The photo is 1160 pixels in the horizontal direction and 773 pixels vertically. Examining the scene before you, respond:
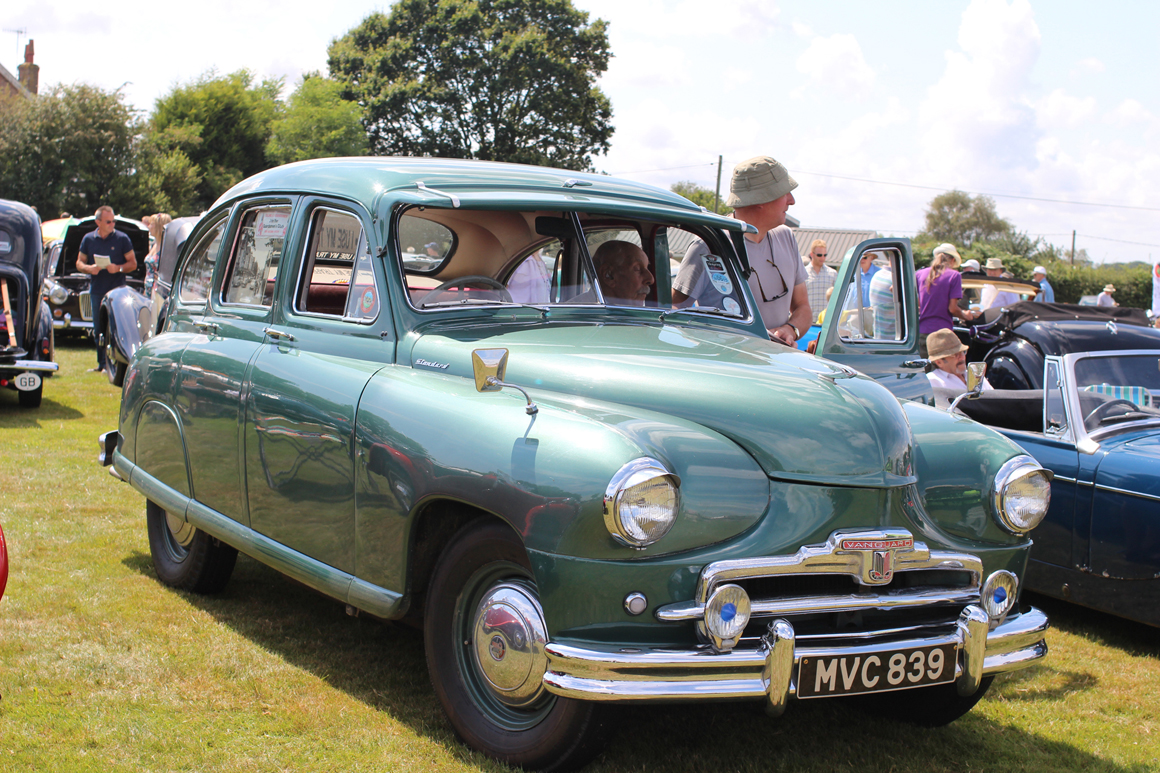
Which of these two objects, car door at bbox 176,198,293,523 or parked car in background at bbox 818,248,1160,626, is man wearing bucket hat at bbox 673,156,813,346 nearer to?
parked car in background at bbox 818,248,1160,626

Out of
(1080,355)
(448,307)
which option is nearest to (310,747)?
(448,307)

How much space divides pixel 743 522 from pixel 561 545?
51cm

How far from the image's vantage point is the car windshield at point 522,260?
3.81 m

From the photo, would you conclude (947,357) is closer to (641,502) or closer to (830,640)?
(830,640)

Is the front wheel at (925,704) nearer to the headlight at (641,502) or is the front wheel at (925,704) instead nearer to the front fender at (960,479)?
the front fender at (960,479)

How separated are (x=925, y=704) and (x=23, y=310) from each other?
936 cm

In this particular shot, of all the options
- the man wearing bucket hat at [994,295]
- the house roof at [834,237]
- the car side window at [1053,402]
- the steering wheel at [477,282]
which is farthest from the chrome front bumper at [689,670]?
the house roof at [834,237]

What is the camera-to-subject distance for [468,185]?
153 inches

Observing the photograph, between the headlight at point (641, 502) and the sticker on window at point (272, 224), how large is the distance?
88.1 inches

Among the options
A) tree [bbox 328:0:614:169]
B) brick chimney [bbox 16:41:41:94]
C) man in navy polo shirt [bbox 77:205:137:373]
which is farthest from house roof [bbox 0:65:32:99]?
man in navy polo shirt [bbox 77:205:137:373]

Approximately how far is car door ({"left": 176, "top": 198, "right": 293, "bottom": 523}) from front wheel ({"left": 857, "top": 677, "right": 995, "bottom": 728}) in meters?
2.53

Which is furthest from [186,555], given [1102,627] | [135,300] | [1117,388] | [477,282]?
[135,300]

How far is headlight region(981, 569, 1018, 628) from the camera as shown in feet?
10.4

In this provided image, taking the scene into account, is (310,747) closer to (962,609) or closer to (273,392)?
(273,392)
